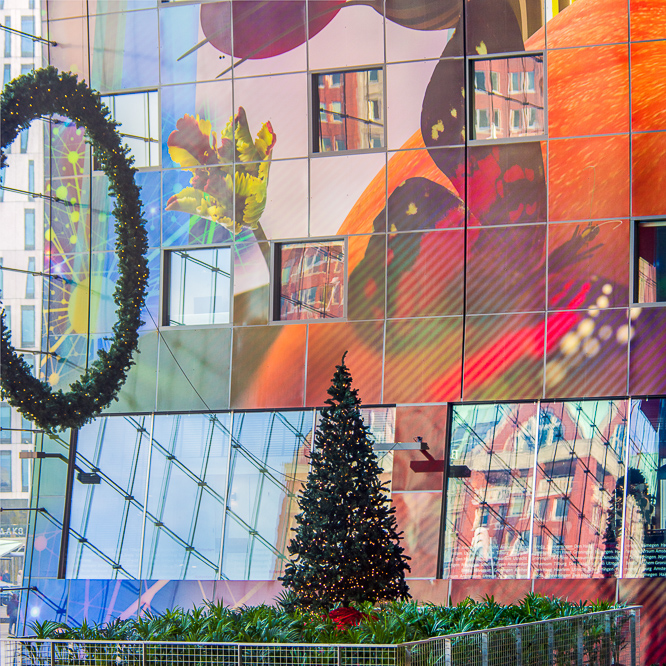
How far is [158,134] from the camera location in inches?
729

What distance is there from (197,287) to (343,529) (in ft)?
26.0

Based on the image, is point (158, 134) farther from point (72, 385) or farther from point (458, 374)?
point (458, 374)

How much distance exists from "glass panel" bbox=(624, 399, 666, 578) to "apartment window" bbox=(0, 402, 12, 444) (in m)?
11.2

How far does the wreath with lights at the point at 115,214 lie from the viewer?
55.8 feet

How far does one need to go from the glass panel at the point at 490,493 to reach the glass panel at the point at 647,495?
159 cm

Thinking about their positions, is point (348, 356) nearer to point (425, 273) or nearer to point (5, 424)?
point (425, 273)

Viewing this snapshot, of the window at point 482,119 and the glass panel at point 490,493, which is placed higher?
the window at point 482,119

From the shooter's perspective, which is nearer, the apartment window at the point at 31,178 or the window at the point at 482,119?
the window at the point at 482,119

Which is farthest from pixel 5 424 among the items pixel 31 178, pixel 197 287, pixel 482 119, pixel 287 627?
pixel 287 627

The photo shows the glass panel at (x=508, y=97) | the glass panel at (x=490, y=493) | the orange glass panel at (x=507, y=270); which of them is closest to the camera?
the glass panel at (x=490, y=493)

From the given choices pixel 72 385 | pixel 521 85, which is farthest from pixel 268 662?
pixel 521 85

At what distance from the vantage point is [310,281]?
17.7 m

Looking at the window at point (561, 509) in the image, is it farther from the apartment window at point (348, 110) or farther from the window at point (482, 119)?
the apartment window at point (348, 110)

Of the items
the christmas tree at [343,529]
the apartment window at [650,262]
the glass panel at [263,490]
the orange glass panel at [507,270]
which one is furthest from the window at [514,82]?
the christmas tree at [343,529]
